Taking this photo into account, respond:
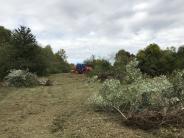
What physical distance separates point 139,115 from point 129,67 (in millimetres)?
2525

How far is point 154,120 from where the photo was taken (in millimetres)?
9367

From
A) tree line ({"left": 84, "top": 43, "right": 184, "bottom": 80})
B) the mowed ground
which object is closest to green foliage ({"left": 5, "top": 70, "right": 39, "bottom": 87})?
tree line ({"left": 84, "top": 43, "right": 184, "bottom": 80})

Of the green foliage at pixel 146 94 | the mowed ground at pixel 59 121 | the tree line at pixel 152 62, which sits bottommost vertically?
the mowed ground at pixel 59 121

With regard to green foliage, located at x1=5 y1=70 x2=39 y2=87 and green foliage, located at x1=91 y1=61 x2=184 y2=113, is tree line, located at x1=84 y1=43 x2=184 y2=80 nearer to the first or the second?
green foliage, located at x1=5 y1=70 x2=39 y2=87

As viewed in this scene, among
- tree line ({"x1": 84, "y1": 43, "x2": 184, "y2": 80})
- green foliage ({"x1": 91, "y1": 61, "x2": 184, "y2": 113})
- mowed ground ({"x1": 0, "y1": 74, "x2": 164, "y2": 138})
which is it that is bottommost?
mowed ground ({"x1": 0, "y1": 74, "x2": 164, "y2": 138})

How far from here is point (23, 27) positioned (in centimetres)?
2848

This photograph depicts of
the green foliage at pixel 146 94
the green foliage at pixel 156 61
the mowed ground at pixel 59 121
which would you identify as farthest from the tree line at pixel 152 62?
the green foliage at pixel 146 94

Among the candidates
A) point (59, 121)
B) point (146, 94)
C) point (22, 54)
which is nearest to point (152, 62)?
point (22, 54)

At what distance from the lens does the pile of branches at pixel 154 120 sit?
9.18 metres

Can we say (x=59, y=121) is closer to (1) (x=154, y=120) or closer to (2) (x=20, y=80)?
(1) (x=154, y=120)

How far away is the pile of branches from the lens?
9180mm

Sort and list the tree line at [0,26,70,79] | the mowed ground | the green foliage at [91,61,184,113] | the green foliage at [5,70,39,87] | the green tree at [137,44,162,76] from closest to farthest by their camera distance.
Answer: the mowed ground < the green foliage at [91,61,184,113] < the green foliage at [5,70,39,87] < the green tree at [137,44,162,76] < the tree line at [0,26,70,79]

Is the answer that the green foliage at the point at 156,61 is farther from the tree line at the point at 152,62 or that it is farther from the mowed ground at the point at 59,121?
the mowed ground at the point at 59,121

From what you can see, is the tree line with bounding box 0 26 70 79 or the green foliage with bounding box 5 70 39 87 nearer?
the green foliage with bounding box 5 70 39 87
